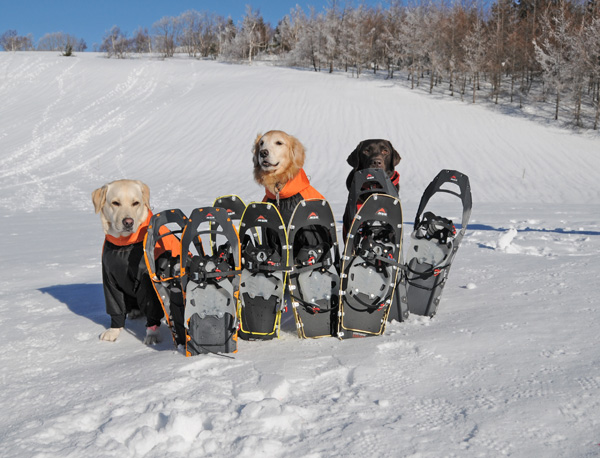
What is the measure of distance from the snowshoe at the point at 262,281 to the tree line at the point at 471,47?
23731 millimetres

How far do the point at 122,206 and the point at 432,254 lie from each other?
2155 millimetres

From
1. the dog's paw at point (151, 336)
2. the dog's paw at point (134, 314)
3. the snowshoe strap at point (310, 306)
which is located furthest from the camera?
the dog's paw at point (134, 314)

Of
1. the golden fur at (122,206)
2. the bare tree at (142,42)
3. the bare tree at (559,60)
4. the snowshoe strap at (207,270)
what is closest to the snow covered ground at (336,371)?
the snowshoe strap at (207,270)

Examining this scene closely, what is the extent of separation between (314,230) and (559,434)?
73.8 inches

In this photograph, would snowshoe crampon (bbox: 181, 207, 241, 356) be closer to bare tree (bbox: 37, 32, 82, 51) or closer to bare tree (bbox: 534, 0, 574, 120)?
bare tree (bbox: 534, 0, 574, 120)

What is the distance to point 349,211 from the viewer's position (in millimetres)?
3311

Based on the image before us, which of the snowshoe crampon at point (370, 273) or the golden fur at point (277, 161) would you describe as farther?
the golden fur at point (277, 161)

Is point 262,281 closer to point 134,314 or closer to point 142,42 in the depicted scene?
point 134,314

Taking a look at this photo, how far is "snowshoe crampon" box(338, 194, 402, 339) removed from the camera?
2.93 metres

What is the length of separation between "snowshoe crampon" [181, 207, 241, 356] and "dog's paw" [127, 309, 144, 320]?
95 centimetres

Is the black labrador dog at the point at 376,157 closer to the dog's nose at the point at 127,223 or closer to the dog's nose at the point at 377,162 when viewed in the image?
the dog's nose at the point at 377,162

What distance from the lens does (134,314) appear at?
3.55 m

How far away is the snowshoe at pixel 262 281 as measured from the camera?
2.92 m

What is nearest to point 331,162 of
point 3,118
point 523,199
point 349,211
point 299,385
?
point 523,199
